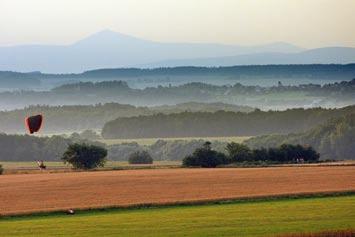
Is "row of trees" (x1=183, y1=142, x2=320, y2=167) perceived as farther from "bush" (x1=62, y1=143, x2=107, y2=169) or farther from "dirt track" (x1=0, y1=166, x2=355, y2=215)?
"dirt track" (x1=0, y1=166, x2=355, y2=215)

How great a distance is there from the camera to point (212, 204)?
5431cm

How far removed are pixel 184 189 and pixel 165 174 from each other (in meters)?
12.1

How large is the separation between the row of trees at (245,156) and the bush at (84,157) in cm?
739

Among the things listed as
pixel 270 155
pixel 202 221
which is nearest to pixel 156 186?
pixel 202 221

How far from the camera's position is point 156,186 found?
2574 inches

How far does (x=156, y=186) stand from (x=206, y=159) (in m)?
23.2

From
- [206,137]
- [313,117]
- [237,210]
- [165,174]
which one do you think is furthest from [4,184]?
[313,117]

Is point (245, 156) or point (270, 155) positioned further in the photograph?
point (270, 155)

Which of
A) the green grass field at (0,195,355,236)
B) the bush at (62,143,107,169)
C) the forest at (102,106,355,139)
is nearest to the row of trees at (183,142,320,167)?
the bush at (62,143,107,169)

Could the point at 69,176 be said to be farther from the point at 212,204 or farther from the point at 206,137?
the point at 206,137

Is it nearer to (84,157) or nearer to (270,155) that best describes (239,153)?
(270,155)

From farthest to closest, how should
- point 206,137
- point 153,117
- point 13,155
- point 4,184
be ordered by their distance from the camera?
point 153,117 < point 206,137 < point 13,155 < point 4,184

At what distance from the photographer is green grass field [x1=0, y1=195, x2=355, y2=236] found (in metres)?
42.2

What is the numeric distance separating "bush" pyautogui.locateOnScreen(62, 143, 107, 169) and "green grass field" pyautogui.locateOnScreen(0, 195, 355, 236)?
37717 millimetres
